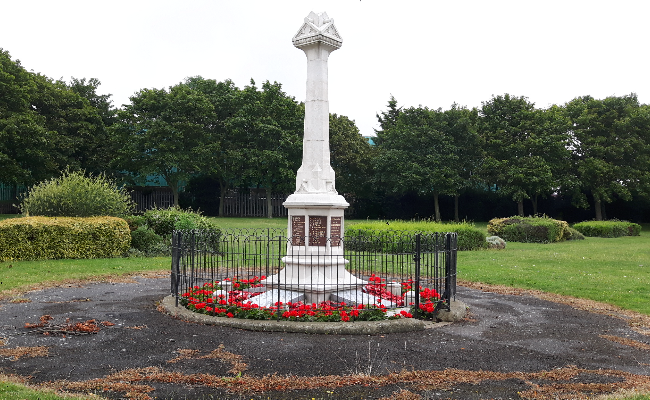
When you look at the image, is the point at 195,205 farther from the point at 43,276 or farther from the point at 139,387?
the point at 139,387

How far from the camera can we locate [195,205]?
42281 millimetres

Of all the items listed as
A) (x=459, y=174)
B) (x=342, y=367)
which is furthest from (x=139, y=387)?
(x=459, y=174)

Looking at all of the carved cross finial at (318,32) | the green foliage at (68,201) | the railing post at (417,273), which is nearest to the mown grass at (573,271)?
the railing post at (417,273)

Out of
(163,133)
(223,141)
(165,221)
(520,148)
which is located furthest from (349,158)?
(165,221)

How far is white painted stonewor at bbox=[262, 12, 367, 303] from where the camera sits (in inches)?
376

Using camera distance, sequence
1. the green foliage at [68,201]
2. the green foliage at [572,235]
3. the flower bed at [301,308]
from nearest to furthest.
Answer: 1. the flower bed at [301,308]
2. the green foliage at [68,201]
3. the green foliage at [572,235]

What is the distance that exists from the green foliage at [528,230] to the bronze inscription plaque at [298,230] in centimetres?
1988

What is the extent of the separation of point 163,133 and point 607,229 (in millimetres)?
29116

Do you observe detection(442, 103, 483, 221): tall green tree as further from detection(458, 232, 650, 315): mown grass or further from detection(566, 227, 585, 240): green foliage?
detection(458, 232, 650, 315): mown grass

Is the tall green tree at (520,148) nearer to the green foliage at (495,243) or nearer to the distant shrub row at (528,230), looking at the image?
the distant shrub row at (528,230)

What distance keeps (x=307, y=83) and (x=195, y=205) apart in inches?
1337

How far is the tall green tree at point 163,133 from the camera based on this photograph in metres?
35.8

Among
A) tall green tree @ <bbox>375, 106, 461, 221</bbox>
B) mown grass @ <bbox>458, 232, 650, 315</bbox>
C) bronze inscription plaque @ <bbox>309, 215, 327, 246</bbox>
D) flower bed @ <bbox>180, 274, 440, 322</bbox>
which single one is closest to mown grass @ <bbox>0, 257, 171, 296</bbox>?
flower bed @ <bbox>180, 274, 440, 322</bbox>

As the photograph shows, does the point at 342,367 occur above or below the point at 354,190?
below
